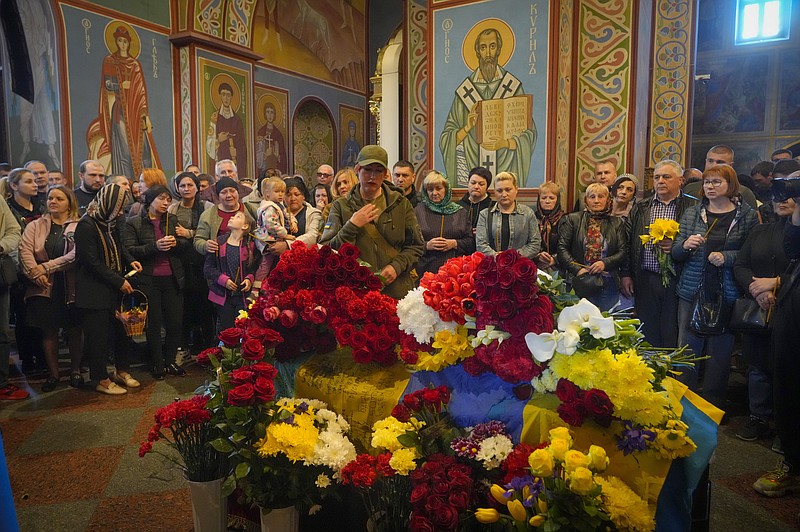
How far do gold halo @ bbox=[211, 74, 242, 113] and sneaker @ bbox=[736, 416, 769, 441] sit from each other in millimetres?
9428

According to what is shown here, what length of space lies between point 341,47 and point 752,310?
13.8 m

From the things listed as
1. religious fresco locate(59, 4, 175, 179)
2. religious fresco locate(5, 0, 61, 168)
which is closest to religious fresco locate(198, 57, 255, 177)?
religious fresco locate(59, 4, 175, 179)

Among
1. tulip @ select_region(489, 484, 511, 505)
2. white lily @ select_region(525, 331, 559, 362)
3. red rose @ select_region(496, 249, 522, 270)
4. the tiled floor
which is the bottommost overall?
the tiled floor

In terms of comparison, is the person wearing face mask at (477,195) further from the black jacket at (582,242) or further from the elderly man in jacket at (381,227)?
the elderly man in jacket at (381,227)

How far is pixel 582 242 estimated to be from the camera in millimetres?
4973

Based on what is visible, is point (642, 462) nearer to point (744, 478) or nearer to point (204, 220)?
point (744, 478)

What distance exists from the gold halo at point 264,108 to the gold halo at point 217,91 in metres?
1.73

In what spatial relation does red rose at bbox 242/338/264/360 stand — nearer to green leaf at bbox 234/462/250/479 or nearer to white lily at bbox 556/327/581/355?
green leaf at bbox 234/462/250/479

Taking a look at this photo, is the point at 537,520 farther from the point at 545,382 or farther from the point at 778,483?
the point at 778,483

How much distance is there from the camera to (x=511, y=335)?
2.09 meters

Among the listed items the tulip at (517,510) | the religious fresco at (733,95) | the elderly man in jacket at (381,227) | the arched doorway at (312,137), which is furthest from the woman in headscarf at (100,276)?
the religious fresco at (733,95)

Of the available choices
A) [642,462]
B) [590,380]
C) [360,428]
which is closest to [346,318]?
[360,428]

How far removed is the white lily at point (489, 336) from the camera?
82.1 inches

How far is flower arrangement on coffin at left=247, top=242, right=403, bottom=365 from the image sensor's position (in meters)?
2.42
